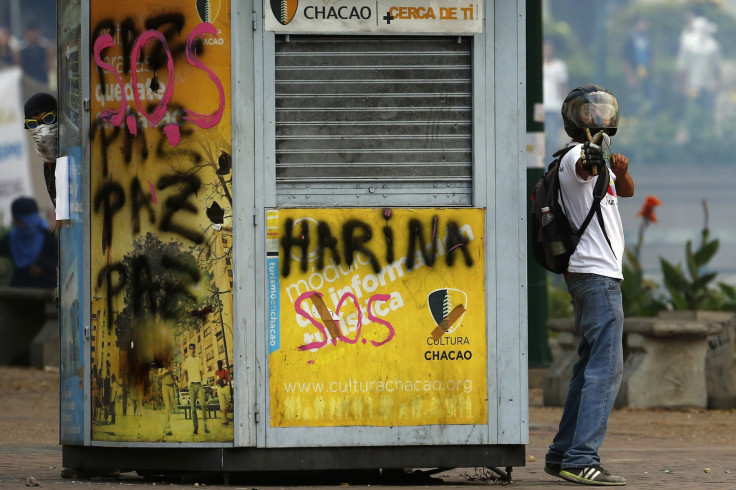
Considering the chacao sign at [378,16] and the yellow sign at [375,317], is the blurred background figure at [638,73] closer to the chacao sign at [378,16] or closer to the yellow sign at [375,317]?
the chacao sign at [378,16]

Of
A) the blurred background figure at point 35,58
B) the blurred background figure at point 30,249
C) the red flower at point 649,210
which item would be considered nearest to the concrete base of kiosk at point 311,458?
the red flower at point 649,210

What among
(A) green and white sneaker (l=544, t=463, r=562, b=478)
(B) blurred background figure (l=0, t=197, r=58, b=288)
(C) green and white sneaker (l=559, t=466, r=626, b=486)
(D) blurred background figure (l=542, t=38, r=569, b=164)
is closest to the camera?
(C) green and white sneaker (l=559, t=466, r=626, b=486)

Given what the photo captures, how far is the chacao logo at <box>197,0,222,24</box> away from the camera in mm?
6871

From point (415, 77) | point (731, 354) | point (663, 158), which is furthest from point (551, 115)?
point (415, 77)

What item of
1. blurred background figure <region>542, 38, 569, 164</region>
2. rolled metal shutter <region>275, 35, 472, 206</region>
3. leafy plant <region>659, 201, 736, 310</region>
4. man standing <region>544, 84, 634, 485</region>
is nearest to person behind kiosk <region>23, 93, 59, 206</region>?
rolled metal shutter <region>275, 35, 472, 206</region>

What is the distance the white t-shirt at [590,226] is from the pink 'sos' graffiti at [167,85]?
1.54 meters

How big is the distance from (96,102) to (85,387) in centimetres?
124

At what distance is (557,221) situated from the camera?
7.06 m

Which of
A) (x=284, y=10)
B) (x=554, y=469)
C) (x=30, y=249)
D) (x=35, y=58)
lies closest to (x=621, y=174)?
(x=554, y=469)

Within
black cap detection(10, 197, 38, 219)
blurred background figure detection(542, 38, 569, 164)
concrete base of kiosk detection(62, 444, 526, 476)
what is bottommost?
concrete base of kiosk detection(62, 444, 526, 476)

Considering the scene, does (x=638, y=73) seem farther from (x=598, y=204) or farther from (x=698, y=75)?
(x=598, y=204)

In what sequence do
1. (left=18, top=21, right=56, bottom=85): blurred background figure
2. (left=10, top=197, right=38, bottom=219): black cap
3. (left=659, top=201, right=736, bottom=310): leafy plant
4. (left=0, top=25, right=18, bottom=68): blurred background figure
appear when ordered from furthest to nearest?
(left=0, top=25, right=18, bottom=68): blurred background figure → (left=18, top=21, right=56, bottom=85): blurred background figure → (left=10, top=197, right=38, bottom=219): black cap → (left=659, top=201, right=736, bottom=310): leafy plant

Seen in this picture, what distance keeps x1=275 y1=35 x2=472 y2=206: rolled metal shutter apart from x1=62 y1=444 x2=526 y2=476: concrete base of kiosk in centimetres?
106

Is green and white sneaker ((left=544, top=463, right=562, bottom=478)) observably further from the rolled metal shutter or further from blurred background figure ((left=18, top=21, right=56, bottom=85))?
blurred background figure ((left=18, top=21, right=56, bottom=85))
